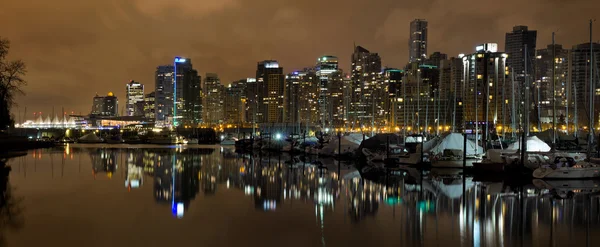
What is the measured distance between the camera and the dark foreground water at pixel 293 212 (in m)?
17.4

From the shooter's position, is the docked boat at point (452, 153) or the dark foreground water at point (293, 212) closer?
the dark foreground water at point (293, 212)

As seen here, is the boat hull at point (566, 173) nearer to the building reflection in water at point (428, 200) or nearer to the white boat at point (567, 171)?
the white boat at point (567, 171)

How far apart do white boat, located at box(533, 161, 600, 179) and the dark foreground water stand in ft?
3.42

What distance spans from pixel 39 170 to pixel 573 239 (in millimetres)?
39630

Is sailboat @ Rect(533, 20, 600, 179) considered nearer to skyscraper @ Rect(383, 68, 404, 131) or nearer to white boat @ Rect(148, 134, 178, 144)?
skyscraper @ Rect(383, 68, 404, 131)

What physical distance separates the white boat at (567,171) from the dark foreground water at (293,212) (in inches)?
41.1

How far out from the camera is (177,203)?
25.5 metres

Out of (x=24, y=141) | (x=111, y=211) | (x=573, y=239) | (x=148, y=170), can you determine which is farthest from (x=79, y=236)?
(x=24, y=141)

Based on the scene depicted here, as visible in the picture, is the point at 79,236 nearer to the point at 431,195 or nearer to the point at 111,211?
the point at 111,211

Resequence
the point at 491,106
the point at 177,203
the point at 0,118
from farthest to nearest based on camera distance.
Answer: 1. the point at 491,106
2. the point at 0,118
3. the point at 177,203

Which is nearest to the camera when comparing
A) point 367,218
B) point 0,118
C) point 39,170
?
point 367,218

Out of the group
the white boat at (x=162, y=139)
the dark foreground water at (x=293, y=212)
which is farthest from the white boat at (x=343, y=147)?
the white boat at (x=162, y=139)

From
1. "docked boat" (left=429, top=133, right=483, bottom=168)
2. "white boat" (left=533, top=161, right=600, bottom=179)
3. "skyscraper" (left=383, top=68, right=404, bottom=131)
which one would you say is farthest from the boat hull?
"skyscraper" (left=383, top=68, right=404, bottom=131)

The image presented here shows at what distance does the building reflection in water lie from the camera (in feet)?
60.8
